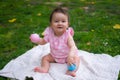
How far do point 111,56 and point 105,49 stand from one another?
0.28m

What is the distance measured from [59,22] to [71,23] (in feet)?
7.61

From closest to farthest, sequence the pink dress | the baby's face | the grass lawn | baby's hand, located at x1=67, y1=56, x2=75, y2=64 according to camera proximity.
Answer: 1. baby's hand, located at x1=67, y1=56, x2=75, y2=64
2. the baby's face
3. the pink dress
4. the grass lawn

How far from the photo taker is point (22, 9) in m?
7.79

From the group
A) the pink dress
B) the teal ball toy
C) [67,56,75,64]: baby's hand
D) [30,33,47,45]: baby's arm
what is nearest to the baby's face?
the pink dress

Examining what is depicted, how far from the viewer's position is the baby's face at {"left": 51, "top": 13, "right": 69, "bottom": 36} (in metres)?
4.23

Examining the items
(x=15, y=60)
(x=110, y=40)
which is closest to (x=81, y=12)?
(x=110, y=40)

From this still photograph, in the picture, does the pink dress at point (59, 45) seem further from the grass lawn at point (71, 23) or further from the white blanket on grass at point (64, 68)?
the grass lawn at point (71, 23)

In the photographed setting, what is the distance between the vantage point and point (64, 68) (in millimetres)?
4355

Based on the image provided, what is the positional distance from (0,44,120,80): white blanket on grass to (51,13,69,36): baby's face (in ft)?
1.69

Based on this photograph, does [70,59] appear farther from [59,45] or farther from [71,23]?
[71,23]

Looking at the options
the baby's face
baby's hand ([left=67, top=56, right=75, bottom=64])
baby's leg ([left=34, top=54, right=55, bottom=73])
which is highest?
the baby's face

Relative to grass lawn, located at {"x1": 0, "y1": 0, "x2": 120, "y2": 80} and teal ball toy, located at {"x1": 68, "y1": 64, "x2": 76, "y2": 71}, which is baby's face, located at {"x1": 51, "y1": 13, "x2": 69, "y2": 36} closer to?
teal ball toy, located at {"x1": 68, "y1": 64, "x2": 76, "y2": 71}

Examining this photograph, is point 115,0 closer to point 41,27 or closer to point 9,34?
point 41,27

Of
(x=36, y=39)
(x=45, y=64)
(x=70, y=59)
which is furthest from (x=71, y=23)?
(x=70, y=59)
